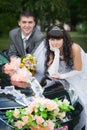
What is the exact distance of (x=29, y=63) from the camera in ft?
18.2

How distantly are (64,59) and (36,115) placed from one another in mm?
1736

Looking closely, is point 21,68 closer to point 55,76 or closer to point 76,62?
point 55,76

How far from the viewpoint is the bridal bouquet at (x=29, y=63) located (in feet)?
18.1

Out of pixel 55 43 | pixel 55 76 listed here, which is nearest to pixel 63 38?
pixel 55 43

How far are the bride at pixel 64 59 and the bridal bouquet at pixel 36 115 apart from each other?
1.25 m

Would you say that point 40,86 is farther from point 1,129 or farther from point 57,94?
point 1,129

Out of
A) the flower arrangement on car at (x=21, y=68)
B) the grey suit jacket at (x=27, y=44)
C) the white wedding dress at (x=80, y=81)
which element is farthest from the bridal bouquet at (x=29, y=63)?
the grey suit jacket at (x=27, y=44)

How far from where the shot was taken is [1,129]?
4199mm

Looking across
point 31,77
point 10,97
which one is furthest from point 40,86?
point 10,97

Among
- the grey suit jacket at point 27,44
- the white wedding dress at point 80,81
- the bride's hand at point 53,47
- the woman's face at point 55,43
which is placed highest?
the woman's face at point 55,43

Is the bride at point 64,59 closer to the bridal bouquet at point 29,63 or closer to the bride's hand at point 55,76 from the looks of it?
the bride's hand at point 55,76

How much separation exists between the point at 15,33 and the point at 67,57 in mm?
915

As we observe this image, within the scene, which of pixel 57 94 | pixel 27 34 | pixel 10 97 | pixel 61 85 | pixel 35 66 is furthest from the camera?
pixel 27 34

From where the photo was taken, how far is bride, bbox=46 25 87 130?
18.4ft
